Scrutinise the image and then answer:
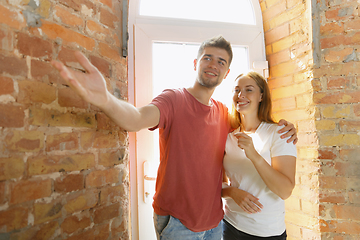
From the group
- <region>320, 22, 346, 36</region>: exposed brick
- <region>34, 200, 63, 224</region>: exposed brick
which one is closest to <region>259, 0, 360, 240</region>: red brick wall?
<region>320, 22, 346, 36</region>: exposed brick

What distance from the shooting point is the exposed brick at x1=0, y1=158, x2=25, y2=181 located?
0.84 metres

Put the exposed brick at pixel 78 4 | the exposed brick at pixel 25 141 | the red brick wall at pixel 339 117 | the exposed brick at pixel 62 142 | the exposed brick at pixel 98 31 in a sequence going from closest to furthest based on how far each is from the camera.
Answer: the exposed brick at pixel 25 141, the exposed brick at pixel 62 142, the exposed brick at pixel 78 4, the exposed brick at pixel 98 31, the red brick wall at pixel 339 117

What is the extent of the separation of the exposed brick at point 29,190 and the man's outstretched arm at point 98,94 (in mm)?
386

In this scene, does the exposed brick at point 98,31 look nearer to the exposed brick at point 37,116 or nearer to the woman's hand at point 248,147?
the exposed brick at point 37,116

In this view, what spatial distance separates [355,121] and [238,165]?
0.89m

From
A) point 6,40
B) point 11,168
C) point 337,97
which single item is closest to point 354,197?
point 337,97

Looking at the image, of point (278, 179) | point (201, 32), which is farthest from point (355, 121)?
point (201, 32)

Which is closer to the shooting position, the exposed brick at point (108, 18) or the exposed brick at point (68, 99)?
the exposed brick at point (68, 99)

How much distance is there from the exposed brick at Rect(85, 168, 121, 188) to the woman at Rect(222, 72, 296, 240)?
697 mm

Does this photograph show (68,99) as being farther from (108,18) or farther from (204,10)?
(204,10)

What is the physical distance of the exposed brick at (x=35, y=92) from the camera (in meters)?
0.90

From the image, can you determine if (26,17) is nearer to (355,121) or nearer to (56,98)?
(56,98)

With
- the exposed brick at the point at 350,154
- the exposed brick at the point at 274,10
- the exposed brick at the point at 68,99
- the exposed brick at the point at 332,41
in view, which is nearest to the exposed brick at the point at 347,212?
the exposed brick at the point at 350,154

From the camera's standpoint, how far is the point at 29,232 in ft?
2.97
